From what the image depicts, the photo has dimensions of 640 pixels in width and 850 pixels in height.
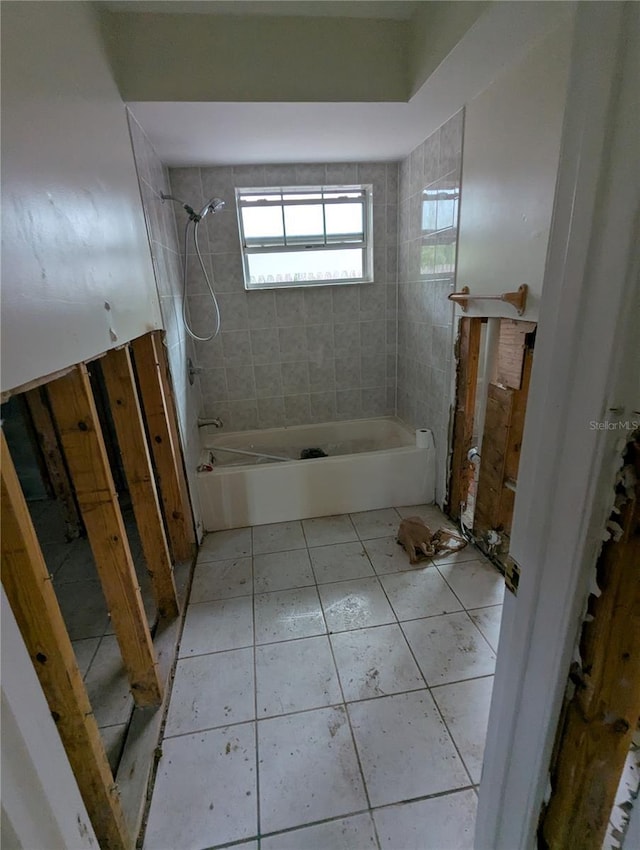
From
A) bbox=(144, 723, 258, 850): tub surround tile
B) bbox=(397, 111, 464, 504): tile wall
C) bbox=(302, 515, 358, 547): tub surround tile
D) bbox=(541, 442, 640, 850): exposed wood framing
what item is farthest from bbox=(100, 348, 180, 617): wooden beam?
bbox=(397, 111, 464, 504): tile wall

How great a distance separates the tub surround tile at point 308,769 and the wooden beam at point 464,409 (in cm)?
150

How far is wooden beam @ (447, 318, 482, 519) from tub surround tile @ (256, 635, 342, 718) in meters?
1.28

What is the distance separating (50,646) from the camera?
806 millimetres

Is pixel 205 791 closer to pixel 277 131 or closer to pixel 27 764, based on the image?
pixel 27 764

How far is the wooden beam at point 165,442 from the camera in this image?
74.6 inches

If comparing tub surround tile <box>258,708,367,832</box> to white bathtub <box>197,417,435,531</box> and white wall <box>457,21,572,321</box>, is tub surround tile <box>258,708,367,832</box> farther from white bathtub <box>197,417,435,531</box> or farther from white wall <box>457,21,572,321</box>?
white wall <box>457,21,572,321</box>

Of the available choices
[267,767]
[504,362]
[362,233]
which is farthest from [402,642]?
[362,233]

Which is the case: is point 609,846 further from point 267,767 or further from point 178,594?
point 178,594

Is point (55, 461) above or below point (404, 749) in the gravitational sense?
above

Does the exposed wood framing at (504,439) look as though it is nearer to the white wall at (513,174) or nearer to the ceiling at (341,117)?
the white wall at (513,174)

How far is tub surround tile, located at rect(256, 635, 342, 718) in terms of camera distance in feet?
5.04

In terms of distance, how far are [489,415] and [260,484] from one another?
148 centimetres

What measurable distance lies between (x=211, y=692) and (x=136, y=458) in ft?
3.29

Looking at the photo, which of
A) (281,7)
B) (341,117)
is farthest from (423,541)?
(281,7)
